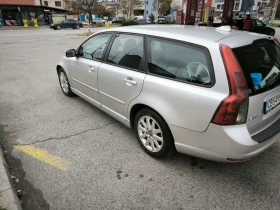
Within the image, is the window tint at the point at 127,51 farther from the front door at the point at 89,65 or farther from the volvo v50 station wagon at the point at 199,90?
the front door at the point at 89,65

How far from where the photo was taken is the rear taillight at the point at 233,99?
80.5 inches

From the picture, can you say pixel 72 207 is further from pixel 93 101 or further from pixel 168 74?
pixel 93 101

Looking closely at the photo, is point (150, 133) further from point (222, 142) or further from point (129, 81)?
point (222, 142)

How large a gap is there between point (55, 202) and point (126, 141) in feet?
4.41

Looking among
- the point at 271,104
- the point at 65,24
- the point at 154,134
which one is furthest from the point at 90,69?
the point at 65,24

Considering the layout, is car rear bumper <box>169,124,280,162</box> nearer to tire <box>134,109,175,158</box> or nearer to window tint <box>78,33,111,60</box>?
tire <box>134,109,175,158</box>

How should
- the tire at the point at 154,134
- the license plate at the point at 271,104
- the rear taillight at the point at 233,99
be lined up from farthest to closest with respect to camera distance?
the tire at the point at 154,134 → the license plate at the point at 271,104 → the rear taillight at the point at 233,99

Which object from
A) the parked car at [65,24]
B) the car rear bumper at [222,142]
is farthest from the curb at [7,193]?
the parked car at [65,24]

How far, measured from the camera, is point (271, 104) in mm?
2369

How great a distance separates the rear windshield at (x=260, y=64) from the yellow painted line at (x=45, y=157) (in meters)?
2.31

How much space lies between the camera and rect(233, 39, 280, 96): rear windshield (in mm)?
2180

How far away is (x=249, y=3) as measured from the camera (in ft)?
120

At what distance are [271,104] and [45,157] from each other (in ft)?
9.21

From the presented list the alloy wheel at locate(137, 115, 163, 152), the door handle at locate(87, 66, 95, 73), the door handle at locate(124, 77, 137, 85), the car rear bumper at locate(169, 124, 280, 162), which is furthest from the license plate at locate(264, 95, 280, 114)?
the door handle at locate(87, 66, 95, 73)
